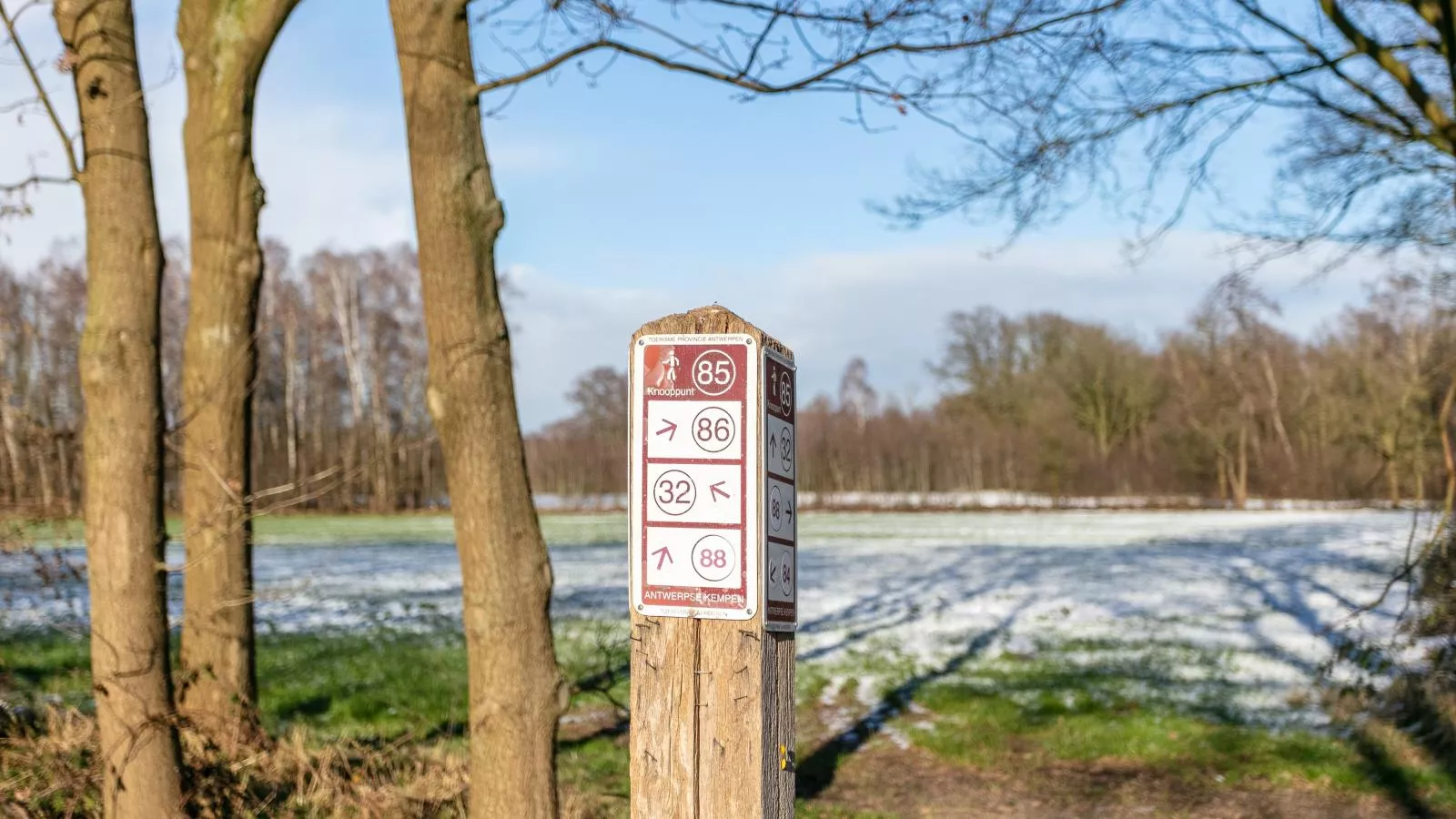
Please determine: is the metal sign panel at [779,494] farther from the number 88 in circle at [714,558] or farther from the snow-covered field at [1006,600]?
the snow-covered field at [1006,600]

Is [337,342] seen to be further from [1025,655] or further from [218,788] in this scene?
[218,788]

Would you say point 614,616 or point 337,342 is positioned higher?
point 337,342

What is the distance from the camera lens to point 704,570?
9.39ft

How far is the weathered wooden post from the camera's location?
285cm

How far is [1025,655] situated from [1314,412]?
154ft

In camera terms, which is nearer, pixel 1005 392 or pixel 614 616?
pixel 614 616

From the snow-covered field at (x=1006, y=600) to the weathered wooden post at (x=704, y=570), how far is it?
3059 mm

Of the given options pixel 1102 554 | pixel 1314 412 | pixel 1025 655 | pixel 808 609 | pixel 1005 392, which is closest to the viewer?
pixel 1025 655

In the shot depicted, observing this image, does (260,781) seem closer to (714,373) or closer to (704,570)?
(704,570)

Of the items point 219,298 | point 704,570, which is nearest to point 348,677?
point 219,298

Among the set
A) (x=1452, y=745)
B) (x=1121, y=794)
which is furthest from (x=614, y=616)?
(x=1452, y=745)

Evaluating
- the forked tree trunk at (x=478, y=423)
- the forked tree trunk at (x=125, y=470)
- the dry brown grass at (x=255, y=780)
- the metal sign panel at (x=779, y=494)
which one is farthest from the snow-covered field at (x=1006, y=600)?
the metal sign panel at (x=779, y=494)

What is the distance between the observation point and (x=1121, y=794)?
7.70m

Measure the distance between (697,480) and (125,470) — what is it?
2.74m
